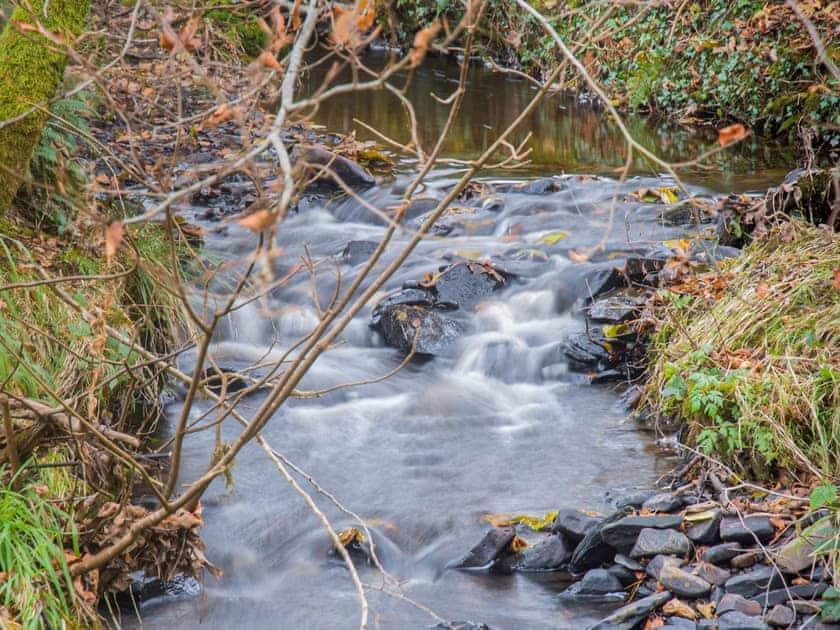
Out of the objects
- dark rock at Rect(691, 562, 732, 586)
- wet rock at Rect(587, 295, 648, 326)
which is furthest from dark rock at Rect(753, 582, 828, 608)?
wet rock at Rect(587, 295, 648, 326)

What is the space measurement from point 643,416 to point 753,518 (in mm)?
1569

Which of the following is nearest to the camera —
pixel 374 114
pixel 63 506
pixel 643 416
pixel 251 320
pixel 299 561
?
pixel 63 506

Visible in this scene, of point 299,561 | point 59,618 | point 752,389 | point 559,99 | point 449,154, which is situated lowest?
point 299,561

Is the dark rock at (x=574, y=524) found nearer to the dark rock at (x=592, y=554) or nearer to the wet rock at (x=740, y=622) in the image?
the dark rock at (x=592, y=554)

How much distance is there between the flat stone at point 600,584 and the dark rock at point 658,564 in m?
0.14

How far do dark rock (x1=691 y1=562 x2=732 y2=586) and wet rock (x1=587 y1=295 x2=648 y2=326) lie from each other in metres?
2.68

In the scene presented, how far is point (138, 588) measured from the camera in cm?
371

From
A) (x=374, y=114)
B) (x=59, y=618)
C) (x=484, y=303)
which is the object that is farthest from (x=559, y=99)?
(x=59, y=618)

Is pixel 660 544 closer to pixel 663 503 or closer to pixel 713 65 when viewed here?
pixel 663 503

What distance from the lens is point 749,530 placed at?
3.63 meters

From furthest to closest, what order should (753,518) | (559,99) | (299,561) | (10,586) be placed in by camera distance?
(559,99) < (299,561) < (753,518) < (10,586)

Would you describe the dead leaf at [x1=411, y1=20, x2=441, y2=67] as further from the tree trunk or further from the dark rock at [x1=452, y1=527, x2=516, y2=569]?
the tree trunk

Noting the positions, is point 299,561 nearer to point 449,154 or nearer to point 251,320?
point 251,320

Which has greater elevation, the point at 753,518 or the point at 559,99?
the point at 559,99
